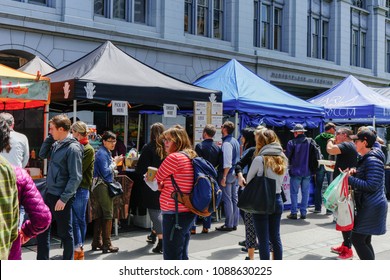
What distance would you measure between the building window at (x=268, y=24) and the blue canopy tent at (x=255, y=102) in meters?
10.7

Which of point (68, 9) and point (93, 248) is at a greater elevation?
point (68, 9)

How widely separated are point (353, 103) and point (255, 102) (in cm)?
478

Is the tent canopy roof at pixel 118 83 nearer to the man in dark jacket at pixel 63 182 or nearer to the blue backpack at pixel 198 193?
the man in dark jacket at pixel 63 182

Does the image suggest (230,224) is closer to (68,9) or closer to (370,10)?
(68,9)

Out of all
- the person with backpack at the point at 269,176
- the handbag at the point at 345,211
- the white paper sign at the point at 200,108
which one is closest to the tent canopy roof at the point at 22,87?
the white paper sign at the point at 200,108

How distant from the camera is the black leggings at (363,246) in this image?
5088 millimetres

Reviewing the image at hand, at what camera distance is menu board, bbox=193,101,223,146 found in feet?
29.7

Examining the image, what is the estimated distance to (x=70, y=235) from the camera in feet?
17.4

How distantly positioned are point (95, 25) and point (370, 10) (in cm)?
1986

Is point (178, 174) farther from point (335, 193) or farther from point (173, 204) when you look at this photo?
point (335, 193)

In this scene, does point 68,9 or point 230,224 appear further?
point 68,9

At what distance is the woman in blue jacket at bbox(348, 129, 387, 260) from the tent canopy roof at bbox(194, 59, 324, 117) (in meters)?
4.99

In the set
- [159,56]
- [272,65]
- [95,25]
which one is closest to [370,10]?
[272,65]

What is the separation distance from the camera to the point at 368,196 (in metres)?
5.17
